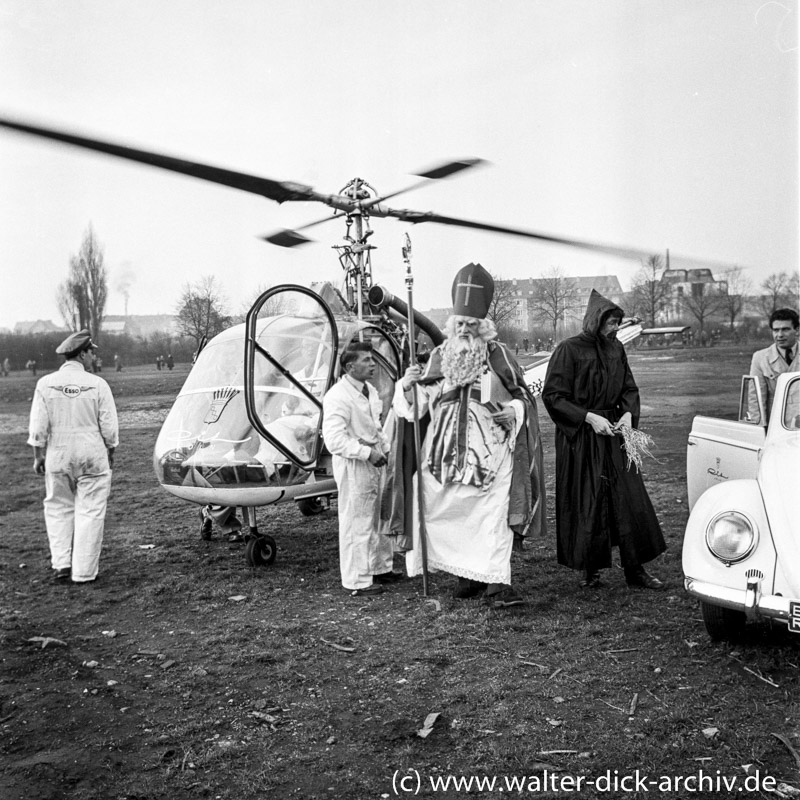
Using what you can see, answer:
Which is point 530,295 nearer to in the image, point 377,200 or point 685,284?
point 685,284

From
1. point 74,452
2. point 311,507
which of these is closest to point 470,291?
point 74,452

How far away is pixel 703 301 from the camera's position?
35.7 feet

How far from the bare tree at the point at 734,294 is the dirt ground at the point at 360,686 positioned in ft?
14.6

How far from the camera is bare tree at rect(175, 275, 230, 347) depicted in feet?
28.4

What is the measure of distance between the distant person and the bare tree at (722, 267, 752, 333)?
10.4 ft

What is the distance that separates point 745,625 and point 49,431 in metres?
4.60

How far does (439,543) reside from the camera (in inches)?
194

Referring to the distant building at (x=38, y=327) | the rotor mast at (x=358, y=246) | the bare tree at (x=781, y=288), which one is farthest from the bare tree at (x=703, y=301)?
the distant building at (x=38, y=327)

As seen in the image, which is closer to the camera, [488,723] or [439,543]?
[488,723]

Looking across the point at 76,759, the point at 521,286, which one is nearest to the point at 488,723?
the point at 76,759

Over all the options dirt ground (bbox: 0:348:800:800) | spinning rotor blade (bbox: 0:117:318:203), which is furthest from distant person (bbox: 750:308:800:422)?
spinning rotor blade (bbox: 0:117:318:203)

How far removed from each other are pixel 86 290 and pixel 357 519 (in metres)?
4.07

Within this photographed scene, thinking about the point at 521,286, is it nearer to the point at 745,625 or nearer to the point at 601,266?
the point at 601,266

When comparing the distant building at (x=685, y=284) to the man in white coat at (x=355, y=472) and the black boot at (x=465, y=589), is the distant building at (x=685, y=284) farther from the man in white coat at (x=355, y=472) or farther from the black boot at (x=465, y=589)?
the black boot at (x=465, y=589)
